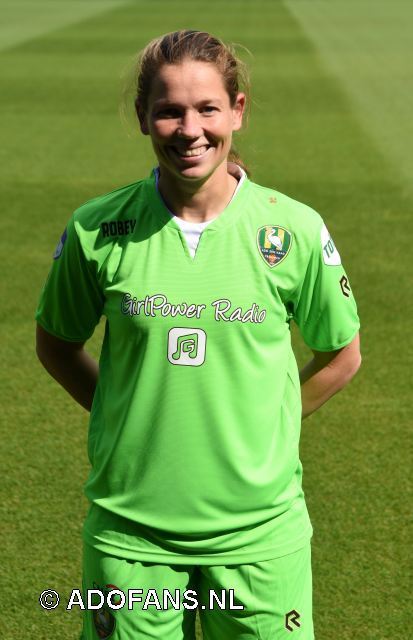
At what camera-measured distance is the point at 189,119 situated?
2.58 meters

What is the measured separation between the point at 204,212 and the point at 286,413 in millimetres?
503

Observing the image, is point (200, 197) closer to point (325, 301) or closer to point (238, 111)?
point (238, 111)

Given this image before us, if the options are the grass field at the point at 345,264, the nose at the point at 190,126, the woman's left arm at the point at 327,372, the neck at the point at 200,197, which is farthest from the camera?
the grass field at the point at 345,264

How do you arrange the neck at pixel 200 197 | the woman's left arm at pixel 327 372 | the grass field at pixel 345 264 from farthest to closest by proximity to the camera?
the grass field at pixel 345 264 < the woman's left arm at pixel 327 372 < the neck at pixel 200 197

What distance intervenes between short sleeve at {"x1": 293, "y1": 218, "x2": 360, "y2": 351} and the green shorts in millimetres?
525

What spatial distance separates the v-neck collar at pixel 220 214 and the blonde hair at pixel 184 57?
0.19 metres

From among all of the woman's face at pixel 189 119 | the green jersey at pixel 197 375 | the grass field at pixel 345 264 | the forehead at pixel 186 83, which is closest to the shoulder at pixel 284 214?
the green jersey at pixel 197 375

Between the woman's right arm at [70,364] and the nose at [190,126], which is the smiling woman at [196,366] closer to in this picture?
the nose at [190,126]

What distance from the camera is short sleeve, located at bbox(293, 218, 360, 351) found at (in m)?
2.76

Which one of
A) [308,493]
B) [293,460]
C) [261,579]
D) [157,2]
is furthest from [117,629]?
[157,2]

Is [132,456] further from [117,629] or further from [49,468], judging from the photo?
[49,468]

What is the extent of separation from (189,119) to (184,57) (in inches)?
5.5

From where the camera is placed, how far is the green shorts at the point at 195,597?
8.68 ft

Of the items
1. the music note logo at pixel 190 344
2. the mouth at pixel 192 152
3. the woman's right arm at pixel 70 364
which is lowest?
the woman's right arm at pixel 70 364
